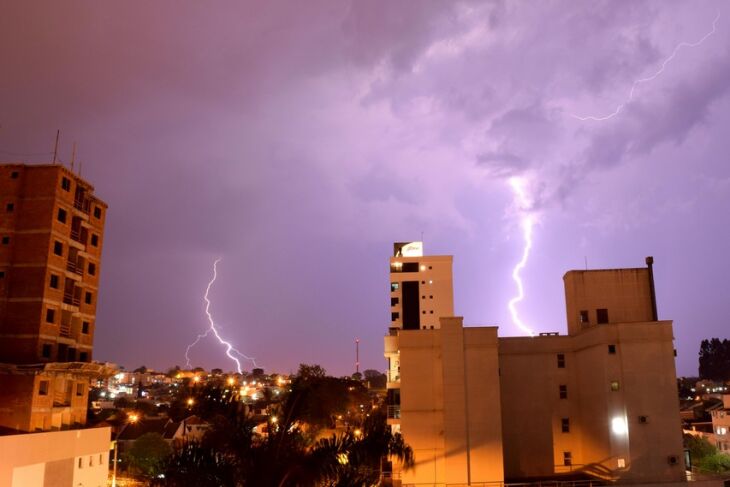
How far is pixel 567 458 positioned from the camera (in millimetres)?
36594

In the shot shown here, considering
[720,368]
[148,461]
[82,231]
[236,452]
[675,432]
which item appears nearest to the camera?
[236,452]

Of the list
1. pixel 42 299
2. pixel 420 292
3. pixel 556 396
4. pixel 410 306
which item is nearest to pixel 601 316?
pixel 556 396

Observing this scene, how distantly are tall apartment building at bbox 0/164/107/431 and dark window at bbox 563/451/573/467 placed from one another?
29480 millimetres

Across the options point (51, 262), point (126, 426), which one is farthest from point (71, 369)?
point (126, 426)

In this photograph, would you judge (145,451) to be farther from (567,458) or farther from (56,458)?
(567,458)

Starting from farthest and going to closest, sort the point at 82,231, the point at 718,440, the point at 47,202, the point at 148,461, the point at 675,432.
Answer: the point at 718,440, the point at 148,461, the point at 82,231, the point at 47,202, the point at 675,432

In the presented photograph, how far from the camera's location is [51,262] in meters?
38.4

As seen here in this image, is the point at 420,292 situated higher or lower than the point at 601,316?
higher

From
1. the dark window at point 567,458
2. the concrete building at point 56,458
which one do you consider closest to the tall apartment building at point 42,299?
the concrete building at point 56,458

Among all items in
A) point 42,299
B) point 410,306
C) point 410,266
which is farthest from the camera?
point 410,266

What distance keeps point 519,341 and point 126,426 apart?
184 feet

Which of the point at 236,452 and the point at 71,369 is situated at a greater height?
the point at 71,369

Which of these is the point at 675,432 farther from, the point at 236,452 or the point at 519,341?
the point at 236,452

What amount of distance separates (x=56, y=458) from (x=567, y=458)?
28757 millimetres
